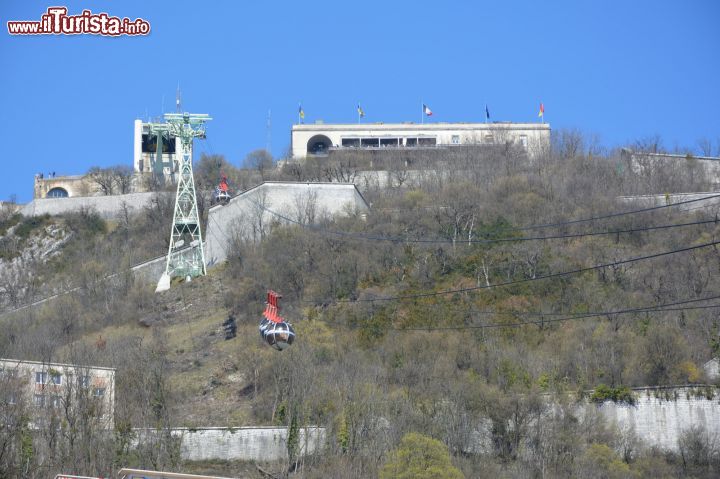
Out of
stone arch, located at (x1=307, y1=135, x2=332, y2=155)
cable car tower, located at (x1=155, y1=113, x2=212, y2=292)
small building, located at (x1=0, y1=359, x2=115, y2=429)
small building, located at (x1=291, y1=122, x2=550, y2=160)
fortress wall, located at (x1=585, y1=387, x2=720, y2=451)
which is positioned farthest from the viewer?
stone arch, located at (x1=307, y1=135, x2=332, y2=155)

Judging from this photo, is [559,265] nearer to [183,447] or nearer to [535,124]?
[183,447]

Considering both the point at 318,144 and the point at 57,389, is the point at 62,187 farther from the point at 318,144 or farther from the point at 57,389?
the point at 57,389

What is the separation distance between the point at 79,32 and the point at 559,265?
23348mm

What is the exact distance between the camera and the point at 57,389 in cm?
5062

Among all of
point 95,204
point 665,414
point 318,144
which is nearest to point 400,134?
point 318,144

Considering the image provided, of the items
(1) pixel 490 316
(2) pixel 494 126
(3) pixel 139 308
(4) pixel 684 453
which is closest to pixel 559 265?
(1) pixel 490 316

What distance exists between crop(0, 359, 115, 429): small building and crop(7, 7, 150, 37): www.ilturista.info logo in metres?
14.8

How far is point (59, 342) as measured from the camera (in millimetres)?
62156

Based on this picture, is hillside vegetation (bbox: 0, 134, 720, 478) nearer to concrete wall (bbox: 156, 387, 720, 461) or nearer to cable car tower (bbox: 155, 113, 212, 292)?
concrete wall (bbox: 156, 387, 720, 461)

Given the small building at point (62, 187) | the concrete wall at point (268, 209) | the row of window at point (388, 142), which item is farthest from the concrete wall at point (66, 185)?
the concrete wall at point (268, 209)

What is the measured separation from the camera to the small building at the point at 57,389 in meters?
48.2

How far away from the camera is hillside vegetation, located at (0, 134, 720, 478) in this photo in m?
47.5

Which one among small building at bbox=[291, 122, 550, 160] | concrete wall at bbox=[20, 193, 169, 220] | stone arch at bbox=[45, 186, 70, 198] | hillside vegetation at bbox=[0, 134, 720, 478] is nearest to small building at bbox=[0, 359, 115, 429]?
hillside vegetation at bbox=[0, 134, 720, 478]

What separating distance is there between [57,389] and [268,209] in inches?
859
